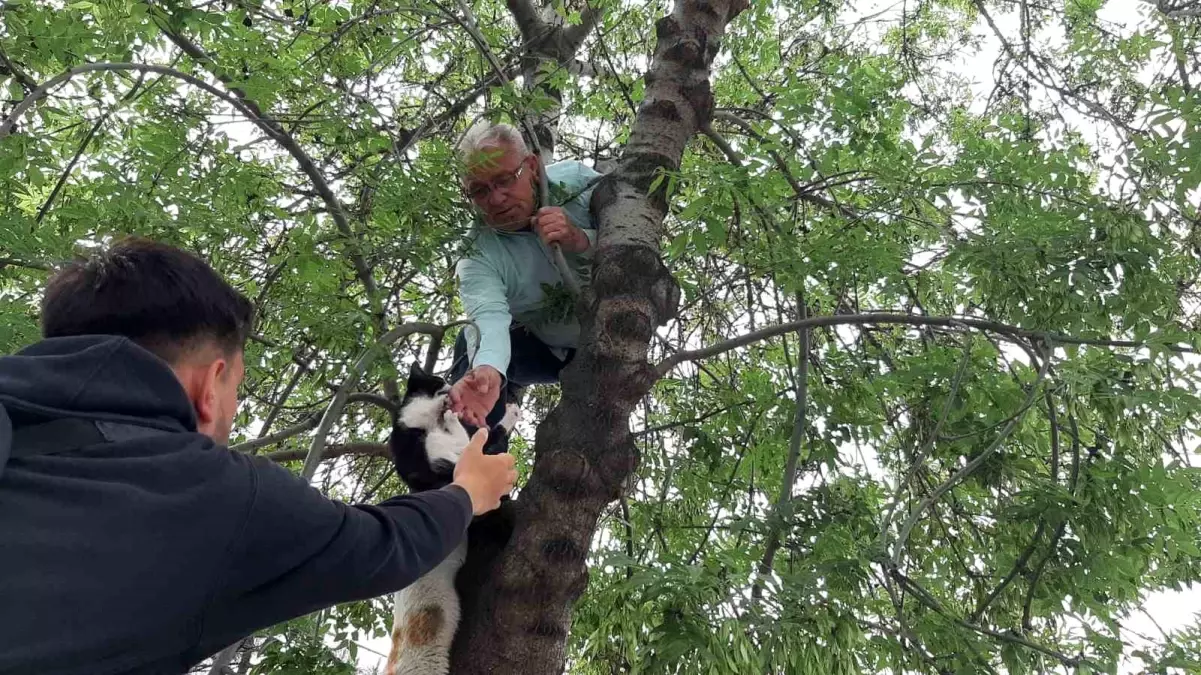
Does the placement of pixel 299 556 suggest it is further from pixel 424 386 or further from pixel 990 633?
pixel 990 633

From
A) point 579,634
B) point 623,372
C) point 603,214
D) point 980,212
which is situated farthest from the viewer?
point 579,634

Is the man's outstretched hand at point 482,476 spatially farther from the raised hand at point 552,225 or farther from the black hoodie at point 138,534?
the raised hand at point 552,225

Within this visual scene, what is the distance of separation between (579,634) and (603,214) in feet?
5.18

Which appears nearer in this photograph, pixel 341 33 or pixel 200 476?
pixel 200 476

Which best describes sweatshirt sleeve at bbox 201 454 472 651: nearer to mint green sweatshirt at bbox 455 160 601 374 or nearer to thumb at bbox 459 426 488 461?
thumb at bbox 459 426 488 461

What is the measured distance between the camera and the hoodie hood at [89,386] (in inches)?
42.2

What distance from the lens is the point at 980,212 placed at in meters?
2.42

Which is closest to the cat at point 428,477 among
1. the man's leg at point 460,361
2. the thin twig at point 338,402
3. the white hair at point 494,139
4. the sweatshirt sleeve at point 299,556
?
the man's leg at point 460,361

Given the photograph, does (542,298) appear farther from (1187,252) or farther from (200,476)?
(1187,252)

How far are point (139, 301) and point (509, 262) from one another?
146 cm

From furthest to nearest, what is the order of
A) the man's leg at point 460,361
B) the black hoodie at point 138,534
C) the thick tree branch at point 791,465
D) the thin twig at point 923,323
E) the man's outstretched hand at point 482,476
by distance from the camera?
the man's leg at point 460,361, the thick tree branch at point 791,465, the thin twig at point 923,323, the man's outstretched hand at point 482,476, the black hoodie at point 138,534

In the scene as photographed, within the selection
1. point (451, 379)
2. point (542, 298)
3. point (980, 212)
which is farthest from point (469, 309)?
point (980, 212)

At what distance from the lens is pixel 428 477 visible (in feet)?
7.86

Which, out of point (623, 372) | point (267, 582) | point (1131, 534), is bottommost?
point (267, 582)
